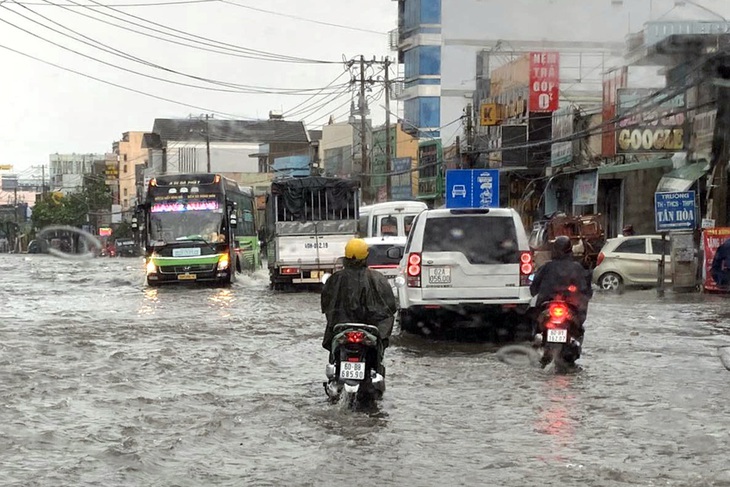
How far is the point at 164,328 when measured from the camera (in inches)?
666

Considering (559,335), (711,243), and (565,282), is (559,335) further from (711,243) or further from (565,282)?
(711,243)

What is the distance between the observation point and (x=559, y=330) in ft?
36.8

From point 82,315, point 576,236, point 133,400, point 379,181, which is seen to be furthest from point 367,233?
point 379,181

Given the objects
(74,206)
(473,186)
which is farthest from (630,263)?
(74,206)

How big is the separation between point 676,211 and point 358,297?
1659cm

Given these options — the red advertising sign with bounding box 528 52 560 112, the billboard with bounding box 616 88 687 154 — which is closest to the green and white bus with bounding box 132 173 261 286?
the billboard with bounding box 616 88 687 154

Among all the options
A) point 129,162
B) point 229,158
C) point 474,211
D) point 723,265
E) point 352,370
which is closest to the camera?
point 352,370

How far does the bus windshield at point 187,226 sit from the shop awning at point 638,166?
1299 cm

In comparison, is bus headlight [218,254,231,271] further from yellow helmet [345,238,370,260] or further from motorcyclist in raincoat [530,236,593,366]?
yellow helmet [345,238,370,260]

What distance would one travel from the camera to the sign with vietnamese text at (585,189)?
35.5 m

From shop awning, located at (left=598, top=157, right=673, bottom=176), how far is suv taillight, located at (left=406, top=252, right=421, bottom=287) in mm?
19406

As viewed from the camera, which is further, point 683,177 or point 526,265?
point 683,177

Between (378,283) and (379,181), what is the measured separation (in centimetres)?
5494

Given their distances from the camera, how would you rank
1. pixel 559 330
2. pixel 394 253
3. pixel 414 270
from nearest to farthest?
1. pixel 559 330
2. pixel 414 270
3. pixel 394 253
